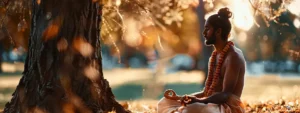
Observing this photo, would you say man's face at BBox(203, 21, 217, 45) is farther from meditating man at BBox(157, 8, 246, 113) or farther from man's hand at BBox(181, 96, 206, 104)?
man's hand at BBox(181, 96, 206, 104)

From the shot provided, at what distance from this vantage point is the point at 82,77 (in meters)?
7.18

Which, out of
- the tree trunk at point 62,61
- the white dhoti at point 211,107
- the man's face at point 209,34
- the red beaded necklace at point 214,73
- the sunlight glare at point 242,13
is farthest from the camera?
the sunlight glare at point 242,13

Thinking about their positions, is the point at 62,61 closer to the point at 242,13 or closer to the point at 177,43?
the point at 242,13

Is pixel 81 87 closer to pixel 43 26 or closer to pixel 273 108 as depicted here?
pixel 43 26

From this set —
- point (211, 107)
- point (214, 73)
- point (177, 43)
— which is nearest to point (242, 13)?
point (214, 73)

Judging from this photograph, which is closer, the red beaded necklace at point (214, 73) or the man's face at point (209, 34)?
the man's face at point (209, 34)

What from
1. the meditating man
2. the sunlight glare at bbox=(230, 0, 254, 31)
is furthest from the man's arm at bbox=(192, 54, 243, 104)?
the sunlight glare at bbox=(230, 0, 254, 31)

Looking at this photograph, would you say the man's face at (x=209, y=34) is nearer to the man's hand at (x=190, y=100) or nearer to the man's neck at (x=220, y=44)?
the man's neck at (x=220, y=44)

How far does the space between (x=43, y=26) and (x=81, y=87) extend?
0.98m

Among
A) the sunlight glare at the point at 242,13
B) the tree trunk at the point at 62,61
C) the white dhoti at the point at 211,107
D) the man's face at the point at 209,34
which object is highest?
the sunlight glare at the point at 242,13

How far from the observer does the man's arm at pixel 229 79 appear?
5457mm

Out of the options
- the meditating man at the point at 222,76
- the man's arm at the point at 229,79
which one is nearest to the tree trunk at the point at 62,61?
the meditating man at the point at 222,76

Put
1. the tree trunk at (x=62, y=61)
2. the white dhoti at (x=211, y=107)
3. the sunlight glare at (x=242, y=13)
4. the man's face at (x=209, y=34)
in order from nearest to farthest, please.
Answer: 1. the white dhoti at (x=211, y=107)
2. the man's face at (x=209, y=34)
3. the tree trunk at (x=62, y=61)
4. the sunlight glare at (x=242, y=13)

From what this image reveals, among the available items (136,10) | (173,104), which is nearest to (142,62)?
(136,10)
